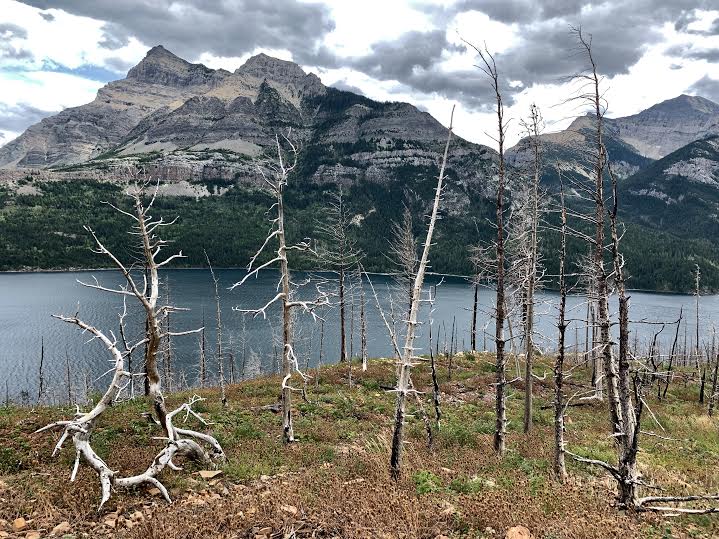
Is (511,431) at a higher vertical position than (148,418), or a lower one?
lower

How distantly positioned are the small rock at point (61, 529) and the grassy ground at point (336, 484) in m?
0.10

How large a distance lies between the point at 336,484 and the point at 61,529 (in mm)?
5316

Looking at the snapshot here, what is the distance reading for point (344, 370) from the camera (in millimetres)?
38844

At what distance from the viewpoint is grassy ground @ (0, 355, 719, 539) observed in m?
7.68

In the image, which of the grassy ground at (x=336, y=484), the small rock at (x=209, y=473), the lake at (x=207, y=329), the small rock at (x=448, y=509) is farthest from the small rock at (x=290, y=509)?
the lake at (x=207, y=329)

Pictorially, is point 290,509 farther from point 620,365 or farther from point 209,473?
point 620,365

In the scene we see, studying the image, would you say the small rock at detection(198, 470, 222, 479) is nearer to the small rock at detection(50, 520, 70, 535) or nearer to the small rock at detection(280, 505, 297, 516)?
the small rock at detection(50, 520, 70, 535)

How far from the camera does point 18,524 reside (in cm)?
838

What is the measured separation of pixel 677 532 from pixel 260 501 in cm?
815

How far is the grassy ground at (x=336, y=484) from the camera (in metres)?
7.68

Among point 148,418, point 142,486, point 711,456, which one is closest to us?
point 142,486

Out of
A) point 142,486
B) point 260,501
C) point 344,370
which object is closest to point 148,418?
point 142,486

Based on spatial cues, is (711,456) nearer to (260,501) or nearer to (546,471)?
(546,471)

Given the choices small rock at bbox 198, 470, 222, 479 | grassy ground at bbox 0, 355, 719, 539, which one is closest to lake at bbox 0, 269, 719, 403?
grassy ground at bbox 0, 355, 719, 539
